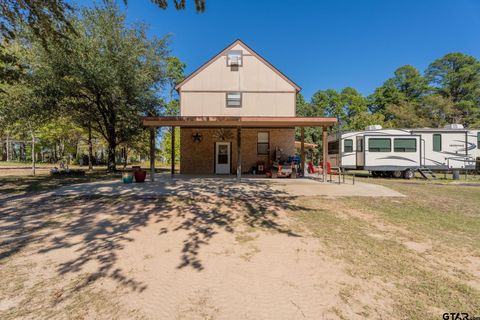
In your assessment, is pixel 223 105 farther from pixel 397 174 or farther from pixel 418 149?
pixel 418 149

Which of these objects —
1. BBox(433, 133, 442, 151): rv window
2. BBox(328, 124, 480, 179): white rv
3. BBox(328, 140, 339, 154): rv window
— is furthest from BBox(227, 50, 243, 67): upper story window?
BBox(433, 133, 442, 151): rv window

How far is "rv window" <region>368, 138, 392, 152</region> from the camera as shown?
1498cm

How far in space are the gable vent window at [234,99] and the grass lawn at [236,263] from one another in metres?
9.61

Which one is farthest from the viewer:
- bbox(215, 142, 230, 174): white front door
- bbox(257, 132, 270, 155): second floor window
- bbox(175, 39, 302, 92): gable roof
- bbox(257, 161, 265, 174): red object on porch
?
bbox(215, 142, 230, 174): white front door

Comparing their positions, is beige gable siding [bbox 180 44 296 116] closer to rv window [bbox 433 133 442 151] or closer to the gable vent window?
the gable vent window

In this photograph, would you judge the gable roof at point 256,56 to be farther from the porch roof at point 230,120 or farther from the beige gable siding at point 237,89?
the porch roof at point 230,120

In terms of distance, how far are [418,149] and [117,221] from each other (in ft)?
57.7

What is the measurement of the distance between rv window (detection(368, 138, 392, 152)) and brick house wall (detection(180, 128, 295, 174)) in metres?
5.23

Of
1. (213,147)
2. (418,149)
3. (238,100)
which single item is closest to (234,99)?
(238,100)

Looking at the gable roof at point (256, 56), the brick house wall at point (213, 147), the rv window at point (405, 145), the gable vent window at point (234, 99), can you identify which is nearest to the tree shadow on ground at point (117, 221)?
the brick house wall at point (213, 147)

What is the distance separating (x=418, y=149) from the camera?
14828mm

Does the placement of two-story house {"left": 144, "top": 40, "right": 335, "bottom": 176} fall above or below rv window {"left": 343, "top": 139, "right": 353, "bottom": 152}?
above

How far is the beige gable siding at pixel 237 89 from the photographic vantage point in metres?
14.7

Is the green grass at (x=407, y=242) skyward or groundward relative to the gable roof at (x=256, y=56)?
groundward
